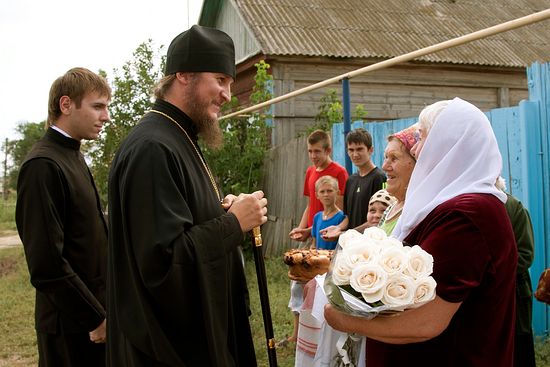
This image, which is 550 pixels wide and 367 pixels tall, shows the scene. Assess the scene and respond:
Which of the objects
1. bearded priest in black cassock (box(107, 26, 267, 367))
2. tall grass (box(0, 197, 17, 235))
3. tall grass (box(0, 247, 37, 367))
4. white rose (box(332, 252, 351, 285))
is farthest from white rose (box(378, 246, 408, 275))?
→ tall grass (box(0, 197, 17, 235))

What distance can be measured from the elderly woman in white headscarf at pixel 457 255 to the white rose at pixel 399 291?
6.5 inches

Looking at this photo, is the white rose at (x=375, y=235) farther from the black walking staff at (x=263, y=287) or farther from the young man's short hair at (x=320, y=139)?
the young man's short hair at (x=320, y=139)

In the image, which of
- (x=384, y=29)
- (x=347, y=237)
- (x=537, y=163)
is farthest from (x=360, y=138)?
(x=384, y=29)

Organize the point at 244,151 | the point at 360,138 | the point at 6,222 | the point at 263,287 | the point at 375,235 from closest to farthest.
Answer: the point at 375,235
the point at 263,287
the point at 360,138
the point at 244,151
the point at 6,222

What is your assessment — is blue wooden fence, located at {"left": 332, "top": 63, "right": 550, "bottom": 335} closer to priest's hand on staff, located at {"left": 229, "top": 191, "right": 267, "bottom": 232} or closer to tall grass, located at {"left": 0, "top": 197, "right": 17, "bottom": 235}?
priest's hand on staff, located at {"left": 229, "top": 191, "right": 267, "bottom": 232}

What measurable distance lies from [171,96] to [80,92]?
87 centimetres

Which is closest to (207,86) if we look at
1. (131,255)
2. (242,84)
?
(131,255)

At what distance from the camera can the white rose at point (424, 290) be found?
1928 millimetres

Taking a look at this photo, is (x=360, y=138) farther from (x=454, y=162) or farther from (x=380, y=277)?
(x=380, y=277)

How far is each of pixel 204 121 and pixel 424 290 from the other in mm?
1271

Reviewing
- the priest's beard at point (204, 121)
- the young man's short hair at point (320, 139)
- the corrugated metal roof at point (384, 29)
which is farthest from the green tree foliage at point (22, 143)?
the priest's beard at point (204, 121)

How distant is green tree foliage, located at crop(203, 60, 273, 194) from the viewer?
10.6m

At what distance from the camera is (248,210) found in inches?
100

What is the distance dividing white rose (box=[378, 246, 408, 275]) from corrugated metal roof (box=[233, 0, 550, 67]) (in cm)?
1122
